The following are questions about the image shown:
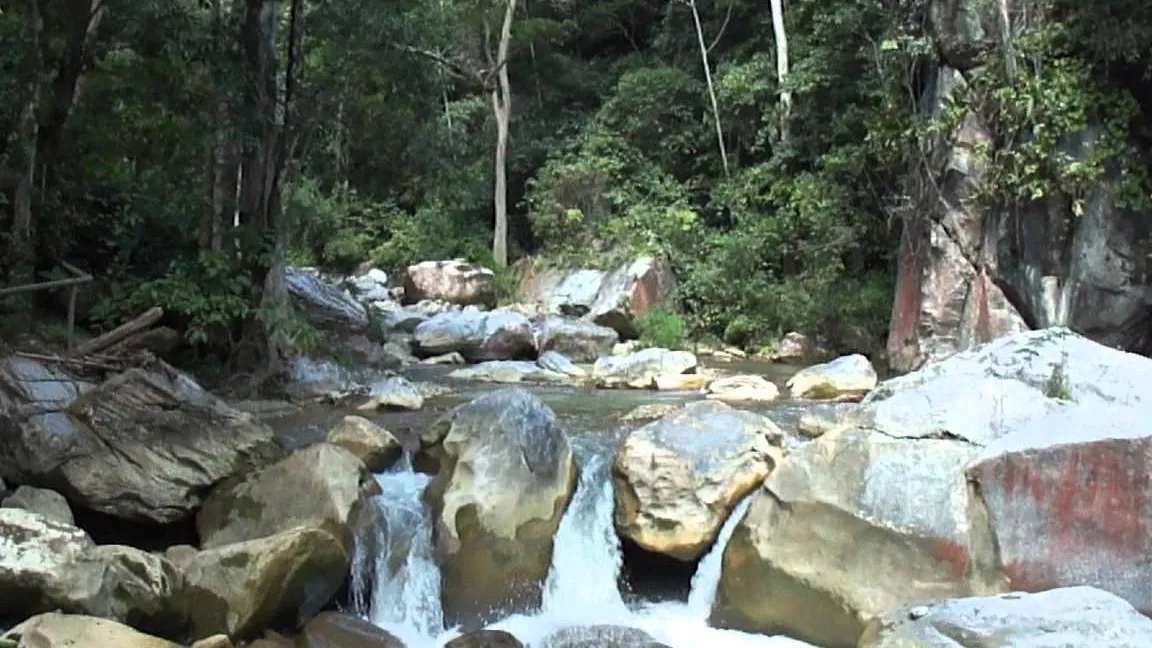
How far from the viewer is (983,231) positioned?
12.6 meters

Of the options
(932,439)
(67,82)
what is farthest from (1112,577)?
(67,82)

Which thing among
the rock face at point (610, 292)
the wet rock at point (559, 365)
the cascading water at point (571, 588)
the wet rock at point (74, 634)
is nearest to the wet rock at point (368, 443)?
the cascading water at point (571, 588)

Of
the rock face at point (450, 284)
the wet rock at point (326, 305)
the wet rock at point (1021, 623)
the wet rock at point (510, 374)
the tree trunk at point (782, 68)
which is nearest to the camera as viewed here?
the wet rock at point (1021, 623)

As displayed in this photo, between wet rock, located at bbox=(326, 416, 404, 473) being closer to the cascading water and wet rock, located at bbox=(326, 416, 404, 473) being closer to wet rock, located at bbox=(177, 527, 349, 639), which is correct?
the cascading water

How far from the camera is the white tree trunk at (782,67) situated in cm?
1803

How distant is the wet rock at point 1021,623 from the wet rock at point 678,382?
6943 mm

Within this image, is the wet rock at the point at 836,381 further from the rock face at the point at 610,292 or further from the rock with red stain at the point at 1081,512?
the rock face at the point at 610,292

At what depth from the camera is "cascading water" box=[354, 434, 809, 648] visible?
618 cm

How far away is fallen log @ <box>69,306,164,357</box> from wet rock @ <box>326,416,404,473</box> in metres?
2.12

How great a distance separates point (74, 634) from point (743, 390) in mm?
7391

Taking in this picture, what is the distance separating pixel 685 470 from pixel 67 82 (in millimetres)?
6949

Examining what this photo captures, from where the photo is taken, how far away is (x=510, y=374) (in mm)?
12430

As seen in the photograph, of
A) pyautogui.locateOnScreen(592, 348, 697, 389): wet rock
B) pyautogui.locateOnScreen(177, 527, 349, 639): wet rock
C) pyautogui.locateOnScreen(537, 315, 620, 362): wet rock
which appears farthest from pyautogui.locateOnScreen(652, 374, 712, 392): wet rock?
pyautogui.locateOnScreen(177, 527, 349, 639): wet rock

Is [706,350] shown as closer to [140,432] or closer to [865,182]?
[865,182]
